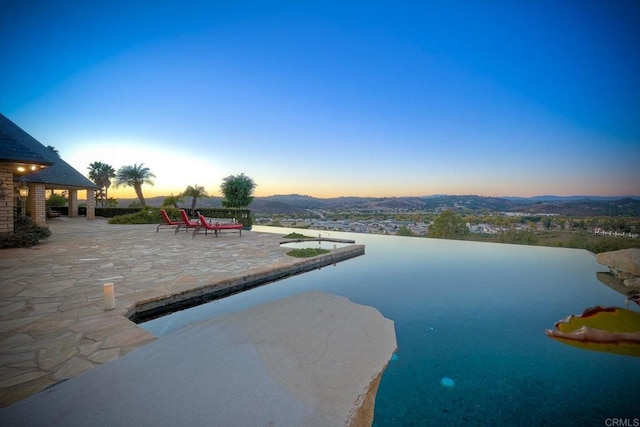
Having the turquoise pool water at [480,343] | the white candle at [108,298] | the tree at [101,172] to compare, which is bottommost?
the turquoise pool water at [480,343]

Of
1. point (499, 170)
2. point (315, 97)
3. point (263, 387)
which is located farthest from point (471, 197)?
point (263, 387)

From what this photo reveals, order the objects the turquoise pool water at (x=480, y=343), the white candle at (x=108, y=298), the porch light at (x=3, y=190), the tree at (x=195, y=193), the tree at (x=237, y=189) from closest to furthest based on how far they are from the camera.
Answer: the turquoise pool water at (x=480, y=343)
the white candle at (x=108, y=298)
the porch light at (x=3, y=190)
the tree at (x=237, y=189)
the tree at (x=195, y=193)

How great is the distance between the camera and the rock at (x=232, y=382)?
171 centimetres

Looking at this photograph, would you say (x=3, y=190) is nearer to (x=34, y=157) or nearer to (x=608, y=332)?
(x=34, y=157)

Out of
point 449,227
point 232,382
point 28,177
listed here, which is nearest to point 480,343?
point 232,382

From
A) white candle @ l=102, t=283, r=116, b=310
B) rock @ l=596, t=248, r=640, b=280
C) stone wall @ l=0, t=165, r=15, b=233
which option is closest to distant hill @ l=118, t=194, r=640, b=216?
rock @ l=596, t=248, r=640, b=280

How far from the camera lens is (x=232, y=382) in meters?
2.12

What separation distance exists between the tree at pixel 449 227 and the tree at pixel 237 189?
1449 cm

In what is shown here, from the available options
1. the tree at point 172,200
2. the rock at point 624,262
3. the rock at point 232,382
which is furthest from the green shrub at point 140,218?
the rock at point 624,262

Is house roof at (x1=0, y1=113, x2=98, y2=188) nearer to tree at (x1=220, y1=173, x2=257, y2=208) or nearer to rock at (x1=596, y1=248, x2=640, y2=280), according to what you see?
tree at (x1=220, y1=173, x2=257, y2=208)

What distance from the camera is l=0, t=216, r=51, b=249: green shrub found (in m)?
7.44

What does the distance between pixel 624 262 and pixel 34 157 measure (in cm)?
1614

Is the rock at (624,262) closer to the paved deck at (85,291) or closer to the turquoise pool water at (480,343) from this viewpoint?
the turquoise pool water at (480,343)

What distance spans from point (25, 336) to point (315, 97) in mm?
13412
